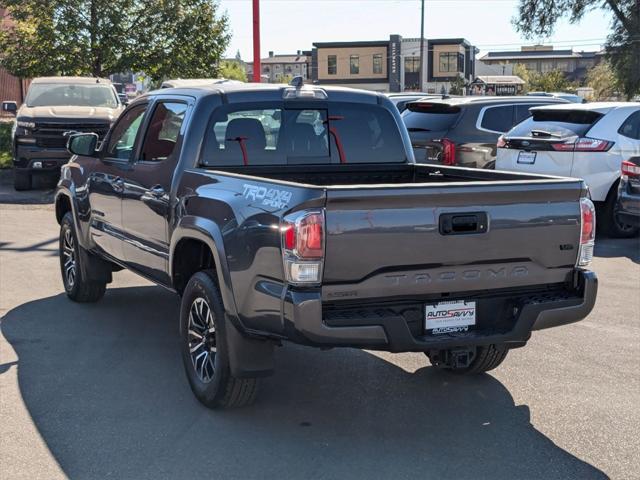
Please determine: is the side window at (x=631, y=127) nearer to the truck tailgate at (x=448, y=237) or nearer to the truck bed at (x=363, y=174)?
the truck bed at (x=363, y=174)

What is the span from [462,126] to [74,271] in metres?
7.25

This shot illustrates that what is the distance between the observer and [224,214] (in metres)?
4.91

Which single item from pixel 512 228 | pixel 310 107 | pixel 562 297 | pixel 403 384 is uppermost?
pixel 310 107

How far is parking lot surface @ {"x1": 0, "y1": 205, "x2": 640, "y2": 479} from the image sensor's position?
14.5 ft

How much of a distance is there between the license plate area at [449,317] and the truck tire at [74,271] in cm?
395

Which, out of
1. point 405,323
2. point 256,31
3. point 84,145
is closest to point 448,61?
point 256,31

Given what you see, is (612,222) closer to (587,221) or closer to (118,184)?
(587,221)

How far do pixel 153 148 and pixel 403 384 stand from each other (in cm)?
246

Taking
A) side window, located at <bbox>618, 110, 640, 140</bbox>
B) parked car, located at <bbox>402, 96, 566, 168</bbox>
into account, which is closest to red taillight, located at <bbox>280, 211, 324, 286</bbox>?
side window, located at <bbox>618, 110, 640, 140</bbox>

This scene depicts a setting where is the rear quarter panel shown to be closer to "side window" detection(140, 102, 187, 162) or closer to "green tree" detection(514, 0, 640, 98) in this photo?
"side window" detection(140, 102, 187, 162)

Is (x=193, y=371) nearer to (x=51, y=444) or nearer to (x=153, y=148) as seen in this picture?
(x=51, y=444)

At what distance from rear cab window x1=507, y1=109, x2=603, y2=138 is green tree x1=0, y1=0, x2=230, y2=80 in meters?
13.4

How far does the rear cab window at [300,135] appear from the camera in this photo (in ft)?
19.2

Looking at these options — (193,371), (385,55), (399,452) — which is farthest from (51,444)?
(385,55)
